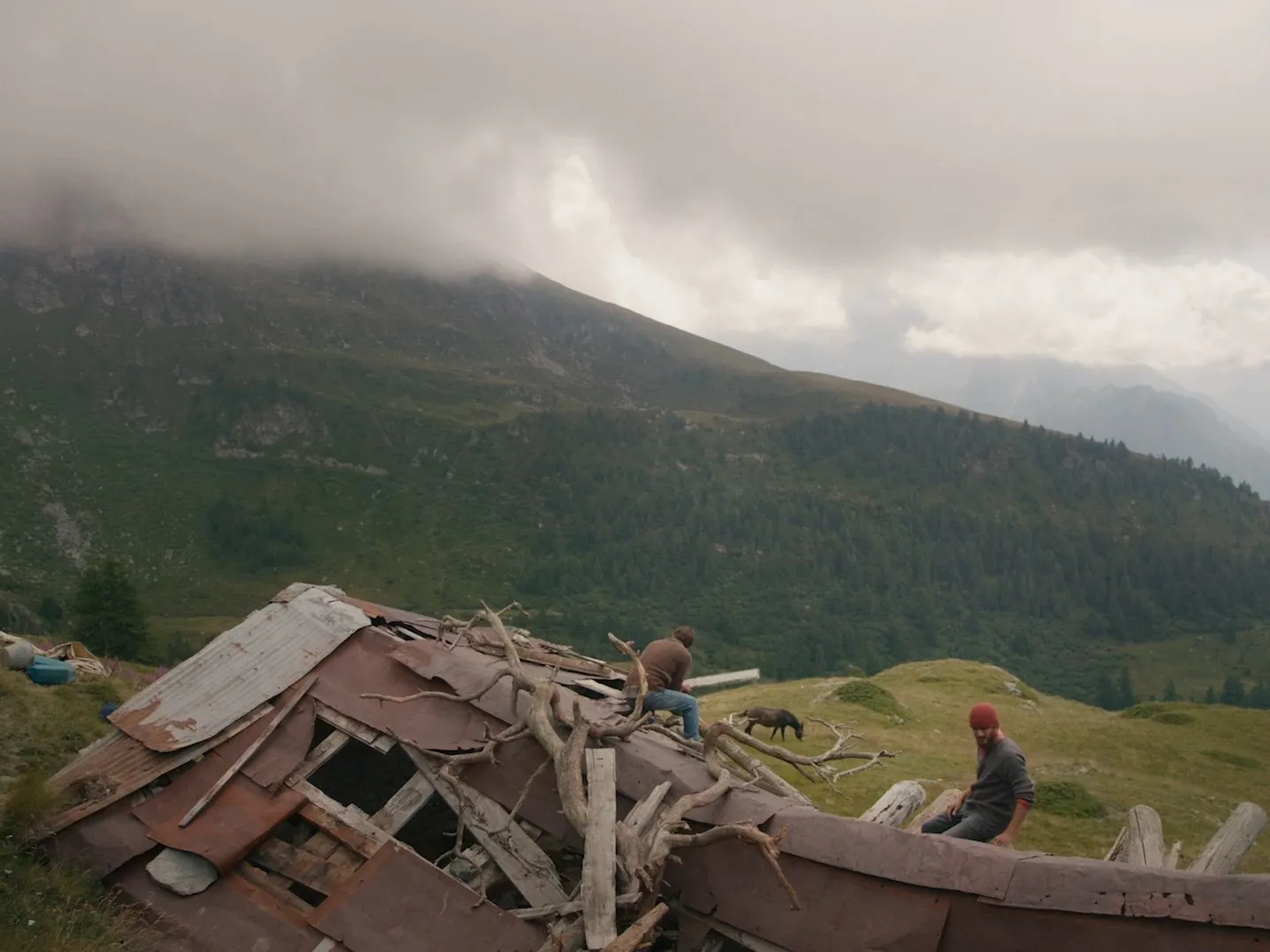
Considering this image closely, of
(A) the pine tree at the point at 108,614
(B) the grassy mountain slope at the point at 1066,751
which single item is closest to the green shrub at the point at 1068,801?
(B) the grassy mountain slope at the point at 1066,751

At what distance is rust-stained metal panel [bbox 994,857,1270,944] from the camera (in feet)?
17.1

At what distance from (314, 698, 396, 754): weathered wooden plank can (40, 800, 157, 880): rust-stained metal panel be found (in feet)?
7.00

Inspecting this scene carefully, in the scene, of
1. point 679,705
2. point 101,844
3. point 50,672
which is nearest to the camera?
point 101,844

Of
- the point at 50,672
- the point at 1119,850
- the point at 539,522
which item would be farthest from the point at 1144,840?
the point at 539,522

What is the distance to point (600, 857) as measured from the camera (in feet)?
21.8

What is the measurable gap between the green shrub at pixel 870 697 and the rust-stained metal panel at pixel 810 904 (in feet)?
64.9

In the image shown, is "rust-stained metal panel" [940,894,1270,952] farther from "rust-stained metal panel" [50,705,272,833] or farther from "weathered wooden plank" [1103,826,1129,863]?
"rust-stained metal panel" [50,705,272,833]

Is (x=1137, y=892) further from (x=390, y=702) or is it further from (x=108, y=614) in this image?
(x=108, y=614)

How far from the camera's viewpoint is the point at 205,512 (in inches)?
5851

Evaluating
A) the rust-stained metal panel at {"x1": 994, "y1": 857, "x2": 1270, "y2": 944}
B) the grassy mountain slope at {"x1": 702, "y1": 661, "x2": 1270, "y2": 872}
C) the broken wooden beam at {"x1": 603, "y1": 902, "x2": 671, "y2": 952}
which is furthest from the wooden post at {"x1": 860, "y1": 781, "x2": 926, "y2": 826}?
the broken wooden beam at {"x1": 603, "y1": 902, "x2": 671, "y2": 952}

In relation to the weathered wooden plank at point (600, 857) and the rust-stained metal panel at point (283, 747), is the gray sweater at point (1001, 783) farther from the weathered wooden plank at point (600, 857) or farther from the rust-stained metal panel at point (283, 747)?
the rust-stained metal panel at point (283, 747)

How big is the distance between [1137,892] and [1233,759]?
2060cm

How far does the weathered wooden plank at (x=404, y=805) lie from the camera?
8422 mm

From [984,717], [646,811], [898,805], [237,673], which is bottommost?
[237,673]
